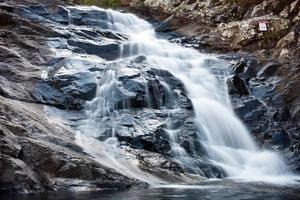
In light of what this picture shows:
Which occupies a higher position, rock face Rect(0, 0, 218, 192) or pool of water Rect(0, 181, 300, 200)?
rock face Rect(0, 0, 218, 192)

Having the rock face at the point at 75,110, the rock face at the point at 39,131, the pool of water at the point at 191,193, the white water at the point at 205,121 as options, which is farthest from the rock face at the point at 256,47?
the rock face at the point at 39,131

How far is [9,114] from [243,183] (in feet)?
20.6

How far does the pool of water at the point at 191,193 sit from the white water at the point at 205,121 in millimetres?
1189

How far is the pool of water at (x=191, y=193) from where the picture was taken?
31.6ft

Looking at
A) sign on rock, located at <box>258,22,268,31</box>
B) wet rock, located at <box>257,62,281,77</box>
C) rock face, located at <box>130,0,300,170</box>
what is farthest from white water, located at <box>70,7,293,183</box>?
sign on rock, located at <box>258,22,268,31</box>

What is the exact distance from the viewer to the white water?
1319 centimetres

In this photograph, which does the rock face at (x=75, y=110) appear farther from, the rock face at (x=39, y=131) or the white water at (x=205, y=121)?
the white water at (x=205, y=121)

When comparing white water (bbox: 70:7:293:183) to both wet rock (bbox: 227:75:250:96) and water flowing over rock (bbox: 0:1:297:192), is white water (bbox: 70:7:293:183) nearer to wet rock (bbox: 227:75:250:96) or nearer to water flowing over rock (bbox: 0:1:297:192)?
water flowing over rock (bbox: 0:1:297:192)

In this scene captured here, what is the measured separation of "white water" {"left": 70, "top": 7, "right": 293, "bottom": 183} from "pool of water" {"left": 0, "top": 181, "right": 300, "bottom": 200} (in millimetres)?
1189

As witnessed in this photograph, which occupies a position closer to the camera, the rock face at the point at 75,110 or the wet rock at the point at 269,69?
the rock face at the point at 75,110

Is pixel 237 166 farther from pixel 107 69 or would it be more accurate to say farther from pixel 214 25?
pixel 214 25

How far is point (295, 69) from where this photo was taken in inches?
715

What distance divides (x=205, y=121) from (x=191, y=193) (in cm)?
560

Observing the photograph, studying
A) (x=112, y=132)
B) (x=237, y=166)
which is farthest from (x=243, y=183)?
(x=112, y=132)
